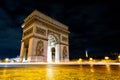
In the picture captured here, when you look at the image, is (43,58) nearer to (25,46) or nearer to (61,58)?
(25,46)

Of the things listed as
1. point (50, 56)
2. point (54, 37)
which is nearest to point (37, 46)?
point (54, 37)

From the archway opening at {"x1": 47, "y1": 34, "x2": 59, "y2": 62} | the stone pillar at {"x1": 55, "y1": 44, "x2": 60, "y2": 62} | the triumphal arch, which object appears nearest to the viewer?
the triumphal arch

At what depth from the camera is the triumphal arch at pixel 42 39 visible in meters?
25.9

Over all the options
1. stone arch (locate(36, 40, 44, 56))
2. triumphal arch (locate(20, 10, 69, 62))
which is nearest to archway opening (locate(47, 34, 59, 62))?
triumphal arch (locate(20, 10, 69, 62))

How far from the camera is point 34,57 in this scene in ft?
81.4

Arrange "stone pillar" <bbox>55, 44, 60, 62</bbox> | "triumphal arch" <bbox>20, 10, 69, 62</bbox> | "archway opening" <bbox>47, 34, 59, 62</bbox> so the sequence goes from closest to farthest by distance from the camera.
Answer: "triumphal arch" <bbox>20, 10, 69, 62</bbox>
"stone pillar" <bbox>55, 44, 60, 62</bbox>
"archway opening" <bbox>47, 34, 59, 62</bbox>

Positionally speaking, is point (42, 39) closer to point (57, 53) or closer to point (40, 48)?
point (40, 48)

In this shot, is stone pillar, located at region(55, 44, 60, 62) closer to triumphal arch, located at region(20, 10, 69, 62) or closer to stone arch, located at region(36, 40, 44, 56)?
triumphal arch, located at region(20, 10, 69, 62)

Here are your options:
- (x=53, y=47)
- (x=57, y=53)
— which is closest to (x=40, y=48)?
(x=57, y=53)

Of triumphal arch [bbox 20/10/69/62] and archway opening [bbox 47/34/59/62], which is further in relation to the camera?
archway opening [bbox 47/34/59/62]

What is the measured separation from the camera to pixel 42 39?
2814 cm

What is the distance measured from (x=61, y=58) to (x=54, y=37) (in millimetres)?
7059

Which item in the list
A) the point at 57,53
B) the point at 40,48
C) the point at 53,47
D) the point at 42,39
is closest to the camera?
the point at 40,48

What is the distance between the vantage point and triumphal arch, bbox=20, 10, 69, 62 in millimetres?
25922
